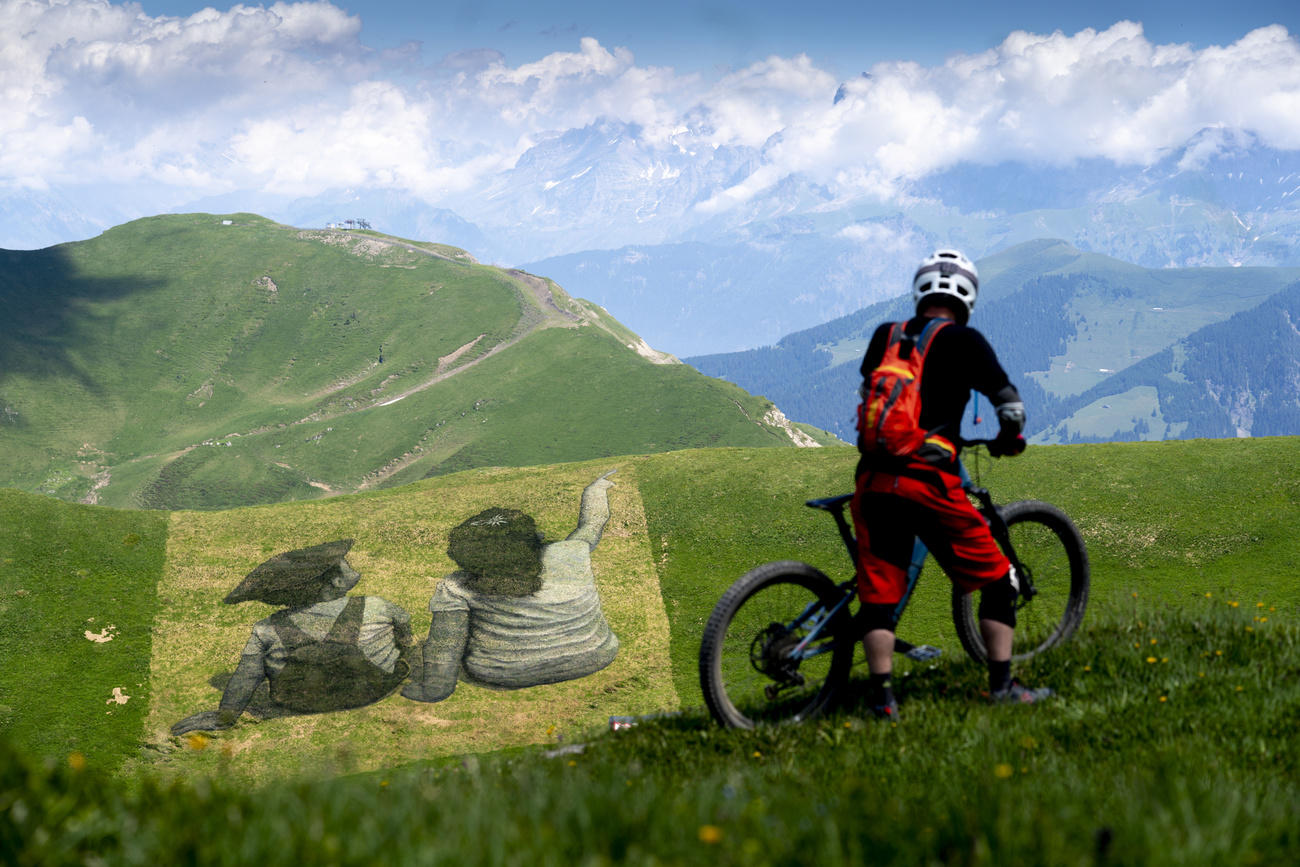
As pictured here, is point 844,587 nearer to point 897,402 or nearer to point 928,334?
point 897,402

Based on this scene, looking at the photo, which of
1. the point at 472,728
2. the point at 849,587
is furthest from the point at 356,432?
the point at 849,587

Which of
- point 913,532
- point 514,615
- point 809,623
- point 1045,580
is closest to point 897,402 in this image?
point 913,532

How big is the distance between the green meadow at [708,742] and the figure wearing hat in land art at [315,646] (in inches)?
23.2

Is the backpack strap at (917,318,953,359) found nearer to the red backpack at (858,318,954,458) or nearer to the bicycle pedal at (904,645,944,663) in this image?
the red backpack at (858,318,954,458)

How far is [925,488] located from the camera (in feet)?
23.8

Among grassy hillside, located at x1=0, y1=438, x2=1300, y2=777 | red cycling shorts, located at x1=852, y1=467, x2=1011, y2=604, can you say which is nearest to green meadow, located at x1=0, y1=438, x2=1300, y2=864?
grassy hillside, located at x1=0, y1=438, x2=1300, y2=777

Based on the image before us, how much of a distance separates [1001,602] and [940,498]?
4.70 feet

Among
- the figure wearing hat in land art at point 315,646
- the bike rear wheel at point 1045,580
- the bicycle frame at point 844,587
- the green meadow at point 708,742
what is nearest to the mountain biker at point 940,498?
the bicycle frame at point 844,587

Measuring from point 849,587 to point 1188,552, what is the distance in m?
21.4

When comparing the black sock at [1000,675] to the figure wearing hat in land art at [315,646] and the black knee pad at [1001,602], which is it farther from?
the figure wearing hat in land art at [315,646]

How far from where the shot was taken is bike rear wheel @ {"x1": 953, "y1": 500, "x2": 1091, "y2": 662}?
9.03 m

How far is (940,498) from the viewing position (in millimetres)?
7289

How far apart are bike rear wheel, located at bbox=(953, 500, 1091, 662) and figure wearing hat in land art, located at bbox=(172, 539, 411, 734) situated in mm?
19578

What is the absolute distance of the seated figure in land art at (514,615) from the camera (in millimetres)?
24688
